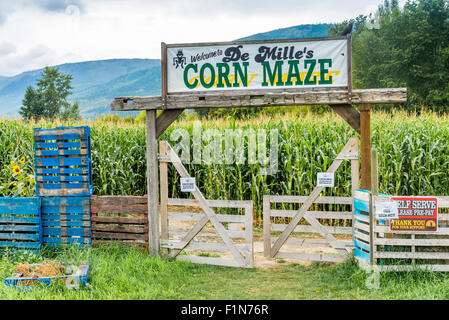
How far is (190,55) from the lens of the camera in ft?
24.6

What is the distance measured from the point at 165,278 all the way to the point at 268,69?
12.3 ft

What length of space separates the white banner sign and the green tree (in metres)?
60.3

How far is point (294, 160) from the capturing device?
11.2 meters

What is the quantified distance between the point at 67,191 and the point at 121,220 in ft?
3.72

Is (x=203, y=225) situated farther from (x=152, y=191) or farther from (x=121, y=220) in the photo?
(x=121, y=220)

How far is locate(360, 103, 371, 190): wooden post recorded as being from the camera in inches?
279

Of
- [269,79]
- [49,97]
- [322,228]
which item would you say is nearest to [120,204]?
[269,79]

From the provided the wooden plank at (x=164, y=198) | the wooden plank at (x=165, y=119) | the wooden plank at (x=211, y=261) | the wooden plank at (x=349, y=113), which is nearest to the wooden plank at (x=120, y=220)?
the wooden plank at (x=164, y=198)

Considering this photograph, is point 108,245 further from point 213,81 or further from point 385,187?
point 385,187

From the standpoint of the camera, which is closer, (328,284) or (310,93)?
(328,284)

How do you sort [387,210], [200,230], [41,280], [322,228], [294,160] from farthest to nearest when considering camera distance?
[294,160] → [200,230] → [322,228] → [387,210] → [41,280]

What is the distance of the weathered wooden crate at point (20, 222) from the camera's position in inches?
305

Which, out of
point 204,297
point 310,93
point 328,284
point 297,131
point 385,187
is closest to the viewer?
point 204,297

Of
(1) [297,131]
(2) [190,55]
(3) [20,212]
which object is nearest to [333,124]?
(1) [297,131]
